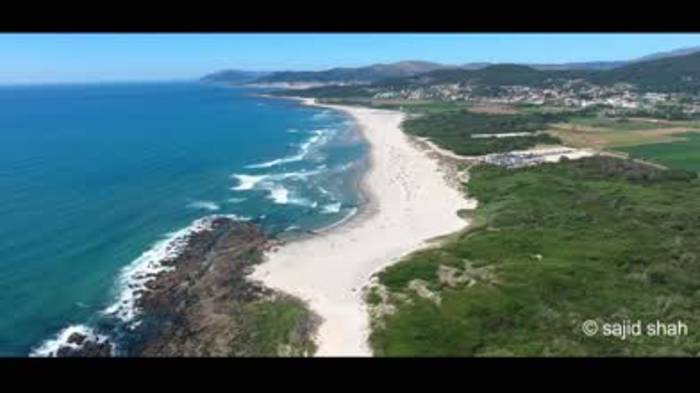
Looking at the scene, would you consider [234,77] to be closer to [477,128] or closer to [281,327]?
[477,128]

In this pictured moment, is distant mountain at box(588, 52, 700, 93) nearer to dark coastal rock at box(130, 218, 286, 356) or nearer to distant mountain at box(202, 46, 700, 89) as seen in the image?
distant mountain at box(202, 46, 700, 89)

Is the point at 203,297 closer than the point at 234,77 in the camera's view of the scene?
Yes

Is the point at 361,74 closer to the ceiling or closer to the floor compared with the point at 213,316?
closer to the ceiling

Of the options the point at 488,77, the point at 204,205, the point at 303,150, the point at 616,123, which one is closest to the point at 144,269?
the point at 204,205

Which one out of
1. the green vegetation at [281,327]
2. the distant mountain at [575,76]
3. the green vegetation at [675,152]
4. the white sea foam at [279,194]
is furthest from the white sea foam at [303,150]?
the green vegetation at [281,327]

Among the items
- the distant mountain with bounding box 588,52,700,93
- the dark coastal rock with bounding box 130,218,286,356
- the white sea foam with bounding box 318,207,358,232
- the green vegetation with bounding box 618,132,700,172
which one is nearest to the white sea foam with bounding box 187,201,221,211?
the dark coastal rock with bounding box 130,218,286,356

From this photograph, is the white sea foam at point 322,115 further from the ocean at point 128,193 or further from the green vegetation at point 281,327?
the green vegetation at point 281,327
